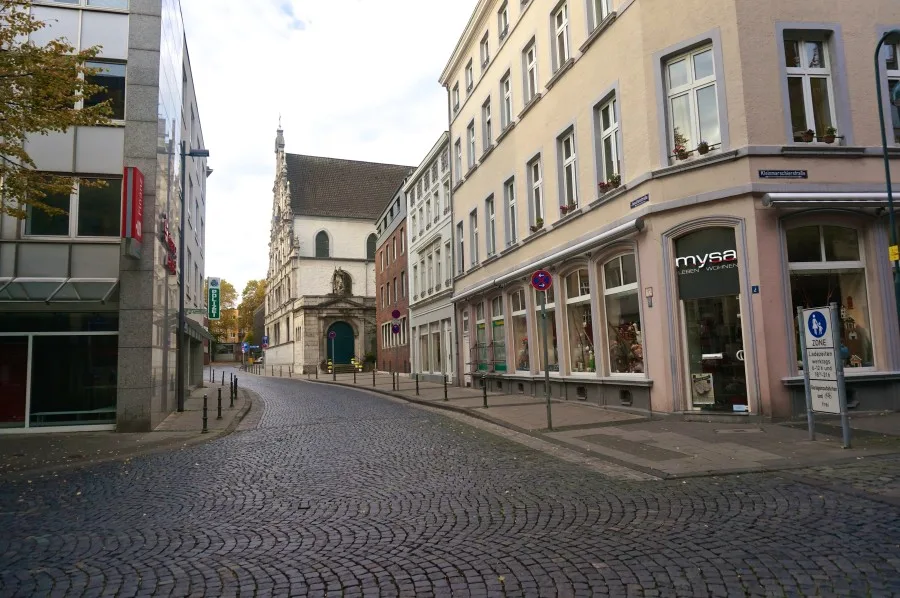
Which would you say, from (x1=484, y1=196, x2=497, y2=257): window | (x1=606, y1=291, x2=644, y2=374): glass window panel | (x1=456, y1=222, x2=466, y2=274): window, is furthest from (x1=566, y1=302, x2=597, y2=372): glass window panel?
(x1=456, y1=222, x2=466, y2=274): window

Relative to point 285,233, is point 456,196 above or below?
below

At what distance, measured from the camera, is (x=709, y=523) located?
5.66 m

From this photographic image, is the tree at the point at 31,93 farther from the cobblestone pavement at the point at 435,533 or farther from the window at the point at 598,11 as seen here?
the window at the point at 598,11

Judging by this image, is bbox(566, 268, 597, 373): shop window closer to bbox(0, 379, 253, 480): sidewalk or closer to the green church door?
bbox(0, 379, 253, 480): sidewalk

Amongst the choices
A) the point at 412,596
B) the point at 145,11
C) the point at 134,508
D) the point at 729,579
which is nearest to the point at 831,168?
the point at 729,579

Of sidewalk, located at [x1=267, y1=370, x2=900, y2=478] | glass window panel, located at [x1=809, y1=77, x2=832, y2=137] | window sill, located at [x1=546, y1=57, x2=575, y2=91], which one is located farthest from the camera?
window sill, located at [x1=546, y1=57, x2=575, y2=91]

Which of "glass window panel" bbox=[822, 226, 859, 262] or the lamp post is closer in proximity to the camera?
"glass window panel" bbox=[822, 226, 859, 262]

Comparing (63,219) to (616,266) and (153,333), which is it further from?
(616,266)

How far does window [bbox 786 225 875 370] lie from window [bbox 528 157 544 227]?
8.22m

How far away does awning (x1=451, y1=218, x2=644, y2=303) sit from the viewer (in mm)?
13645

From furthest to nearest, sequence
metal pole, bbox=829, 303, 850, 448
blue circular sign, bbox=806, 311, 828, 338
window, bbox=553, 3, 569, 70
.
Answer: window, bbox=553, 3, 569, 70, blue circular sign, bbox=806, 311, 828, 338, metal pole, bbox=829, 303, 850, 448

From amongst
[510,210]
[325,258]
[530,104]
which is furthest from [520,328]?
[325,258]

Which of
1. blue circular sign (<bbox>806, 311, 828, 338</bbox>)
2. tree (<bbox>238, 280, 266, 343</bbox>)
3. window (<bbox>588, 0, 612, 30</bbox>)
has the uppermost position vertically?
tree (<bbox>238, 280, 266, 343</bbox>)

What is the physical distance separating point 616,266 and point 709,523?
32.8 feet
